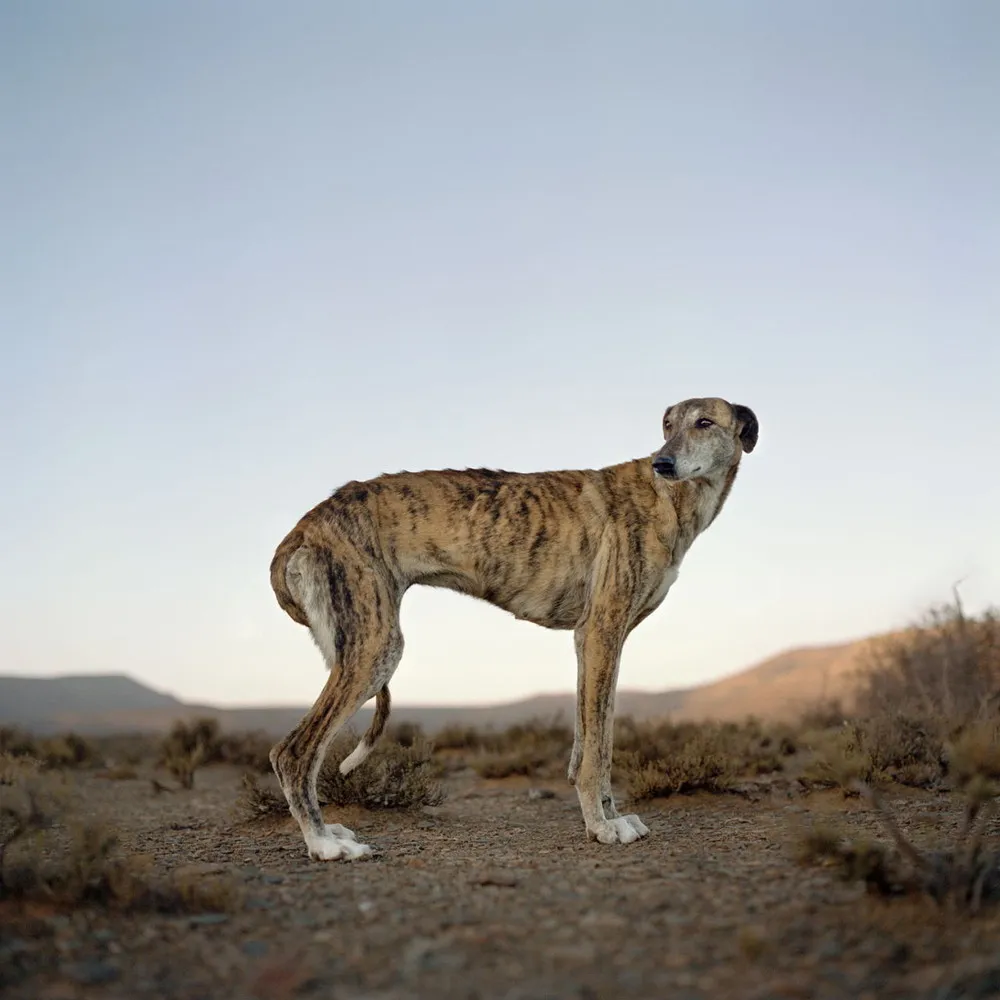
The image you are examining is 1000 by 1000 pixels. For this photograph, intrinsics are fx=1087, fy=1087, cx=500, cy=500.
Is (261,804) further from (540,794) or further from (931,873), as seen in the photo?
(931,873)

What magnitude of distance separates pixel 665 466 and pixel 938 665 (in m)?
14.4

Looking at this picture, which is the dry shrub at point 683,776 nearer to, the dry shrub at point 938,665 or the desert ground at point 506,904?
the desert ground at point 506,904

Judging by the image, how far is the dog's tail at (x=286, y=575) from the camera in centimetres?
789

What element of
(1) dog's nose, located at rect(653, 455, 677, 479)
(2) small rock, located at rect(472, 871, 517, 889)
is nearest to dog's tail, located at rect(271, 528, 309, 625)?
(2) small rock, located at rect(472, 871, 517, 889)

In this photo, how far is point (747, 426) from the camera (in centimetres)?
884

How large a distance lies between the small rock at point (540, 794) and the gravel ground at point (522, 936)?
18.3 ft

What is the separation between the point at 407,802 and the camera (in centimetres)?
1055

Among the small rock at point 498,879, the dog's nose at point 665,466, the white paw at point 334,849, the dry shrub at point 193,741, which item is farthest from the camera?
the dry shrub at point 193,741

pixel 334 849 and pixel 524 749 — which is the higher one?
pixel 334 849

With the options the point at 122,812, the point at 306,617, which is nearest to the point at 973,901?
the point at 306,617

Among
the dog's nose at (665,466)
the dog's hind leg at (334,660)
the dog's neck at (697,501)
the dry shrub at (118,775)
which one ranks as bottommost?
the dry shrub at (118,775)

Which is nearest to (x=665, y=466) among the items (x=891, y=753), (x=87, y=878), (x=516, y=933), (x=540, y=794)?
(x=516, y=933)

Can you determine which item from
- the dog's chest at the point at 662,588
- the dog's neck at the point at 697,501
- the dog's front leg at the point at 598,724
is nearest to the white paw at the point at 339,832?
the dog's front leg at the point at 598,724

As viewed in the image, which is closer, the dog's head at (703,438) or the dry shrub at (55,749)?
the dog's head at (703,438)
